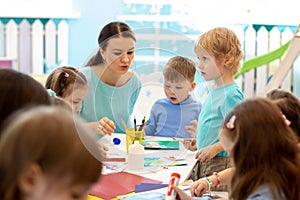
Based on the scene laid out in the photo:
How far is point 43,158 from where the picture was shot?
805mm

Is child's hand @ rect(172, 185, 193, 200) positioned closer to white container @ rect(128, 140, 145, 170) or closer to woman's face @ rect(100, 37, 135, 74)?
white container @ rect(128, 140, 145, 170)

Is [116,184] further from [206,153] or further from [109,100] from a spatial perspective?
[206,153]

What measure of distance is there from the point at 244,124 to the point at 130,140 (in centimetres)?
50

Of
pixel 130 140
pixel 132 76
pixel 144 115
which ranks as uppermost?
pixel 132 76

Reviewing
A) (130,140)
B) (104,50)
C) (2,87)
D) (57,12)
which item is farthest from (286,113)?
(57,12)

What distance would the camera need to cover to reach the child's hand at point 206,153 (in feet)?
6.48

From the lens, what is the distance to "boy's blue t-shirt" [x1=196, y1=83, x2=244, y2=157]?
1.87m

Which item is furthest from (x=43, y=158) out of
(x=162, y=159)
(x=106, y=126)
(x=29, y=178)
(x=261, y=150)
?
(x=162, y=159)

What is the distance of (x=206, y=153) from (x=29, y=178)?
125 cm

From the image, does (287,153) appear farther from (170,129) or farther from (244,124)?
(170,129)

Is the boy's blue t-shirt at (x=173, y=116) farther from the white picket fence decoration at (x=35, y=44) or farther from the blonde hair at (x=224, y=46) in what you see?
the white picket fence decoration at (x=35, y=44)

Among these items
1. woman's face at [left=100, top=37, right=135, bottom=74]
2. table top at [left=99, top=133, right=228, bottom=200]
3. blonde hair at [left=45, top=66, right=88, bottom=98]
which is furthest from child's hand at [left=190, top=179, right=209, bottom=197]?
blonde hair at [left=45, top=66, right=88, bottom=98]

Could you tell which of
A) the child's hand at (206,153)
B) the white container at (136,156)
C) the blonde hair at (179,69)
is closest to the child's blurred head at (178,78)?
the blonde hair at (179,69)

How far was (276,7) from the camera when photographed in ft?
15.5
